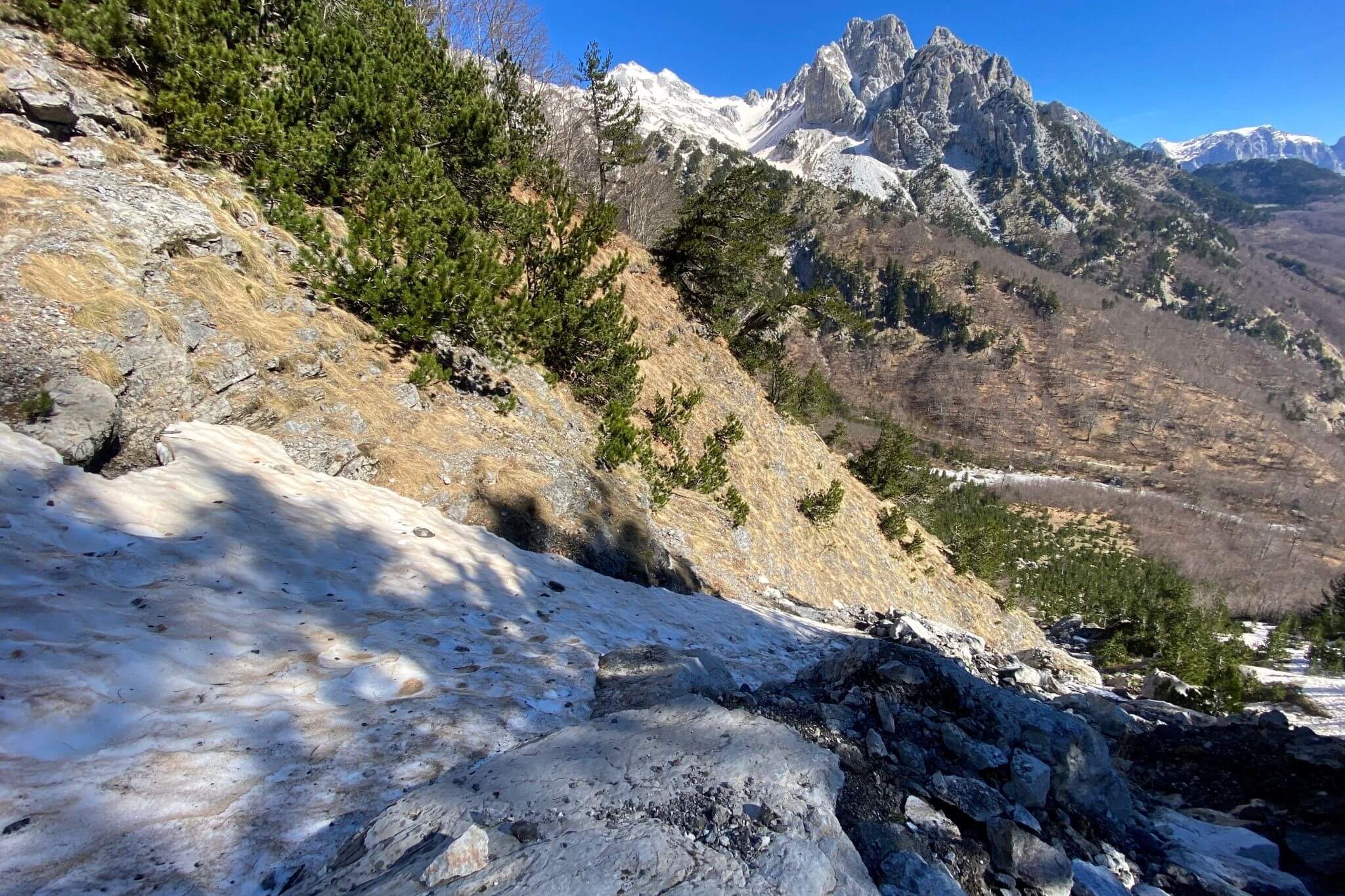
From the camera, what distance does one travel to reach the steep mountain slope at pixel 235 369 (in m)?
4.27

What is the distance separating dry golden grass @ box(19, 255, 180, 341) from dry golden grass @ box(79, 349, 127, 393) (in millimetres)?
271

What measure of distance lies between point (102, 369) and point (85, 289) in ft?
2.53

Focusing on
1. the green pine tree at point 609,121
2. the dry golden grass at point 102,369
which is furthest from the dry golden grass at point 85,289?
the green pine tree at point 609,121

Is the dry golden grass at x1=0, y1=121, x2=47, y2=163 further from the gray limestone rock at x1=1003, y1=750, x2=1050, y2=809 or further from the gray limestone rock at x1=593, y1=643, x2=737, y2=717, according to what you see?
the gray limestone rock at x1=1003, y1=750, x2=1050, y2=809

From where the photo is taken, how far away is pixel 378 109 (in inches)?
325

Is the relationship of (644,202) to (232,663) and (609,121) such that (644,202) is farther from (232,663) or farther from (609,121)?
(232,663)

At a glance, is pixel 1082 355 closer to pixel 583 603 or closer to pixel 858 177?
pixel 858 177

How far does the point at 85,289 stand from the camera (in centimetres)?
450

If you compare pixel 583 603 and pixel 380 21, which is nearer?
pixel 583 603

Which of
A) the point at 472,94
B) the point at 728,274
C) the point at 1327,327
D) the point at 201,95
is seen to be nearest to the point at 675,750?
the point at 201,95

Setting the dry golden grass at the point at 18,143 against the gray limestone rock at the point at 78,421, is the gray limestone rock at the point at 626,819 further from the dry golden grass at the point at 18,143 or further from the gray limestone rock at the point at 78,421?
the dry golden grass at the point at 18,143

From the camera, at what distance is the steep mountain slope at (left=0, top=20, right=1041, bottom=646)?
4.27 m

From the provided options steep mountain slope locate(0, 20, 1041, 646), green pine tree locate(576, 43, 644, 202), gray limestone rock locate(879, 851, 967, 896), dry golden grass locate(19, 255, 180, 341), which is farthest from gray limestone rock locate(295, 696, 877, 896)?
green pine tree locate(576, 43, 644, 202)

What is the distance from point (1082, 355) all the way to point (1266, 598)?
214 ft
